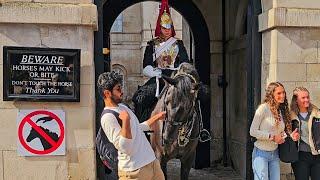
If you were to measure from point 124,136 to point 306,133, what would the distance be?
2.38m

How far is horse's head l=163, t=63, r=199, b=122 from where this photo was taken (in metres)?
5.76

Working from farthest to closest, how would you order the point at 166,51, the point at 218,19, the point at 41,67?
the point at 218,19 → the point at 166,51 → the point at 41,67

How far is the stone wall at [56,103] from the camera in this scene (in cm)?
572

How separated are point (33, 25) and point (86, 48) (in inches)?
25.2

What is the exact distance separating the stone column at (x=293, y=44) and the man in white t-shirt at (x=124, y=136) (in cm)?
257

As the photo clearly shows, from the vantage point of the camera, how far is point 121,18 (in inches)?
1096

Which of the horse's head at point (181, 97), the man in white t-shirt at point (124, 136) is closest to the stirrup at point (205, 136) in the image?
the horse's head at point (181, 97)

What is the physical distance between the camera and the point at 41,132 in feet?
18.9

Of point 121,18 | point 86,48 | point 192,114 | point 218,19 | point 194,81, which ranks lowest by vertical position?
point 192,114

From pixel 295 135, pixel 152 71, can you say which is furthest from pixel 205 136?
pixel 295 135

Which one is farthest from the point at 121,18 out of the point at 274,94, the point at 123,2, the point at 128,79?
the point at 274,94

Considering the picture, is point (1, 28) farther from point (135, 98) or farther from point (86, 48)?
point (135, 98)

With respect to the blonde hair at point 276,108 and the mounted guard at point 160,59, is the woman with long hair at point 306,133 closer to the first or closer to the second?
the blonde hair at point 276,108

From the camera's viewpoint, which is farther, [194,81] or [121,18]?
[121,18]
